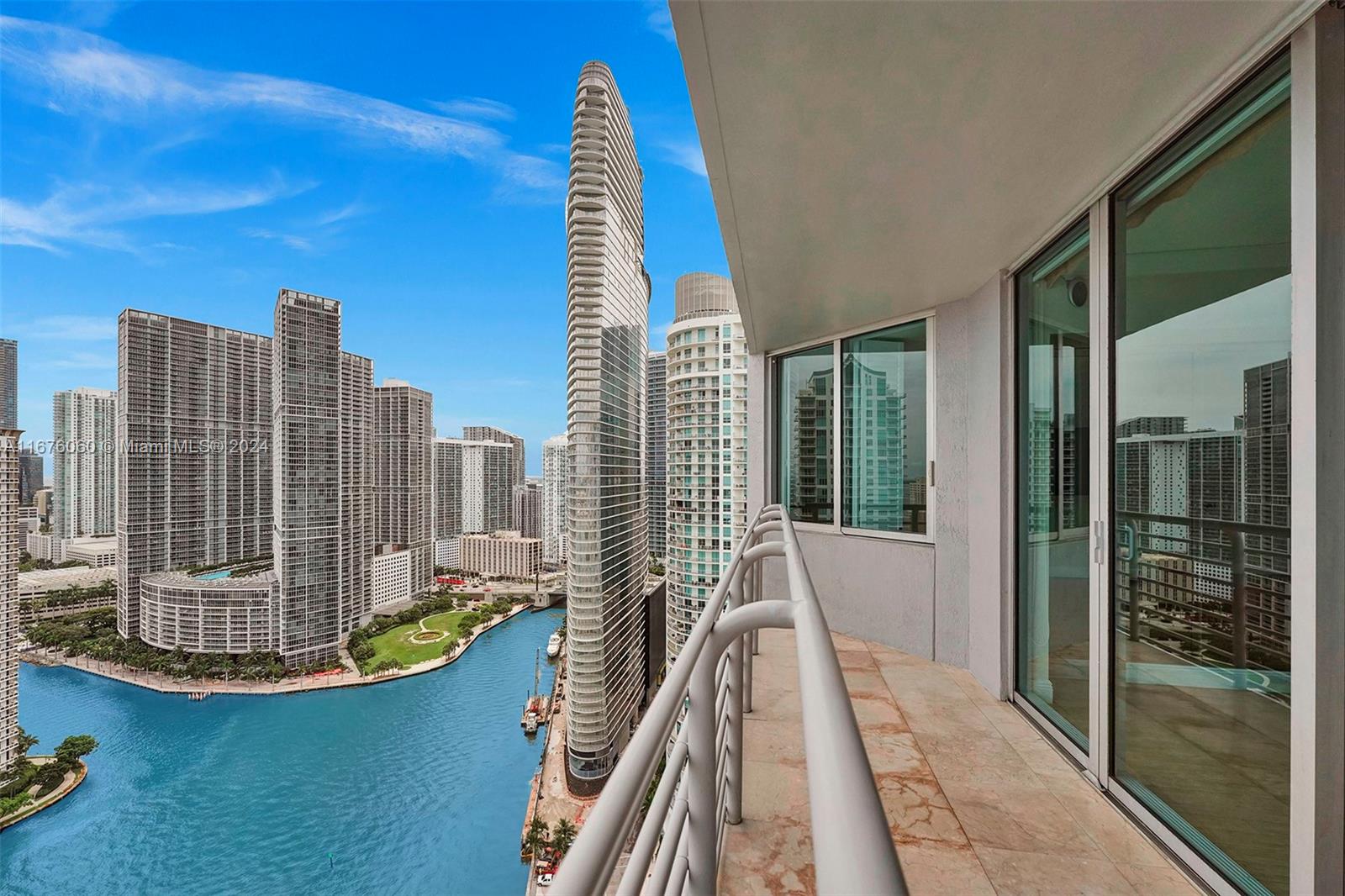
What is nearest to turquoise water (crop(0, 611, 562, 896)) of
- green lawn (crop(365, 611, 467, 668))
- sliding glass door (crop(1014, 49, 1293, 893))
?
green lawn (crop(365, 611, 467, 668))

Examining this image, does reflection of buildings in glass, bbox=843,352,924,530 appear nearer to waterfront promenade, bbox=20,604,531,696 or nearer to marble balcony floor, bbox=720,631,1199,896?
marble balcony floor, bbox=720,631,1199,896

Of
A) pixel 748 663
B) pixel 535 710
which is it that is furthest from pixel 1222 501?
pixel 535 710

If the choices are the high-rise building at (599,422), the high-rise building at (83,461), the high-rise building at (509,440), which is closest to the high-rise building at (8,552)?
the high-rise building at (599,422)

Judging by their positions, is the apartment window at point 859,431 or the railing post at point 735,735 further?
the apartment window at point 859,431

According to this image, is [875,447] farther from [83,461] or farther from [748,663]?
[83,461]

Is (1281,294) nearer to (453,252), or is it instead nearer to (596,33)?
(596,33)

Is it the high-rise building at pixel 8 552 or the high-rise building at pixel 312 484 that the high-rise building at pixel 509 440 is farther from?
the high-rise building at pixel 8 552
